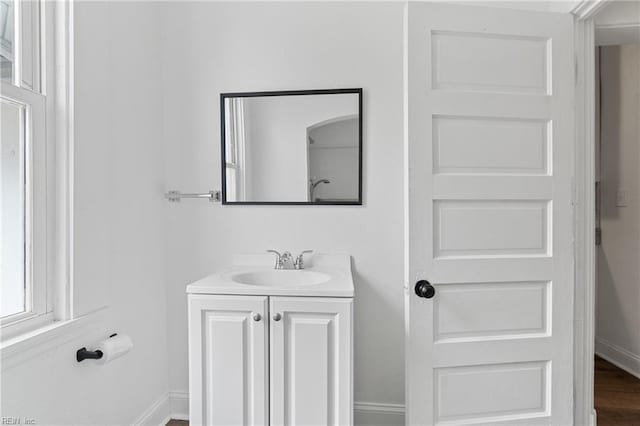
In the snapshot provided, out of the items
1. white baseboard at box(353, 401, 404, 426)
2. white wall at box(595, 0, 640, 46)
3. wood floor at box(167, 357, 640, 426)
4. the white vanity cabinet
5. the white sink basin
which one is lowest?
wood floor at box(167, 357, 640, 426)

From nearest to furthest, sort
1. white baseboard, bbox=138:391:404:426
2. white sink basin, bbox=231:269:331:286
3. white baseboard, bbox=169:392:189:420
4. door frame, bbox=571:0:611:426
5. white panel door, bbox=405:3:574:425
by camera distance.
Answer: white panel door, bbox=405:3:574:425 < door frame, bbox=571:0:611:426 < white sink basin, bbox=231:269:331:286 < white baseboard, bbox=138:391:404:426 < white baseboard, bbox=169:392:189:420

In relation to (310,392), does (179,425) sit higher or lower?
lower

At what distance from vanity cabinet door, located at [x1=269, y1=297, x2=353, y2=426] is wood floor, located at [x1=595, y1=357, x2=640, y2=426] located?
1.55 meters

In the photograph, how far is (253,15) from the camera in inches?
73.3

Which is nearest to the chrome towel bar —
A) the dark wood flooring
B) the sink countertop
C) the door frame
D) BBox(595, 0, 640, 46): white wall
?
the sink countertop

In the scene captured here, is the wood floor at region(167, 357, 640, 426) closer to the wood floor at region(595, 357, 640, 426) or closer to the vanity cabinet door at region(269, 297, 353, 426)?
the wood floor at region(595, 357, 640, 426)

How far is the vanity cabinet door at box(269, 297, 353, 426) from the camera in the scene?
134 centimetres

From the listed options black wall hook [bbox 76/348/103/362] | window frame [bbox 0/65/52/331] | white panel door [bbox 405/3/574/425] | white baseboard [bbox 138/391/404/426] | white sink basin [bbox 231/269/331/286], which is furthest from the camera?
white baseboard [bbox 138/391/404/426]

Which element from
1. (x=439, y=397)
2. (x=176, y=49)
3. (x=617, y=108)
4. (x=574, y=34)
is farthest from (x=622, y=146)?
(x=176, y=49)

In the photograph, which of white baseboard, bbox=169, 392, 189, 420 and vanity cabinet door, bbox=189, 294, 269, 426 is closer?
vanity cabinet door, bbox=189, 294, 269, 426

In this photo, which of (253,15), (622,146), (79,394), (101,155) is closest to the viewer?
(79,394)

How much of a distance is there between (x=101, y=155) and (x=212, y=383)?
106cm

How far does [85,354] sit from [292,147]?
1.29 m

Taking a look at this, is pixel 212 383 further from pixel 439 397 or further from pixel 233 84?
pixel 233 84
